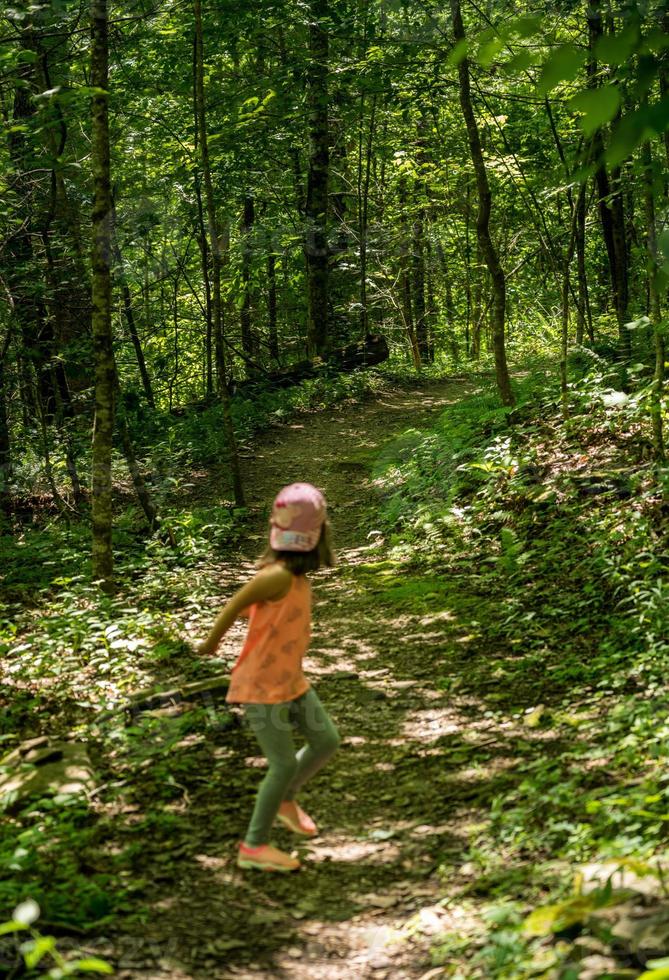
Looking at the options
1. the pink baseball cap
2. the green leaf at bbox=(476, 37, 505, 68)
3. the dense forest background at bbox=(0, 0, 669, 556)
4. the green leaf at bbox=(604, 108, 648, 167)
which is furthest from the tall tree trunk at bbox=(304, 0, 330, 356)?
the green leaf at bbox=(604, 108, 648, 167)

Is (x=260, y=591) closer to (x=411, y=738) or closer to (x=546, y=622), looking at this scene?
(x=411, y=738)

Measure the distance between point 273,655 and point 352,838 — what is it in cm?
109

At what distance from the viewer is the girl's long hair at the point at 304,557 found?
3977 millimetres

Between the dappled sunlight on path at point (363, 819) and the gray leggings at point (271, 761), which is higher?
the gray leggings at point (271, 761)

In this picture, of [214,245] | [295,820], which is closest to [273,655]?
[295,820]

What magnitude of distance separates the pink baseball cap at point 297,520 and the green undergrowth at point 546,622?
1565mm

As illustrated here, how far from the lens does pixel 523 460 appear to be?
880cm

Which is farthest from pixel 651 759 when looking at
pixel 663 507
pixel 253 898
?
pixel 663 507

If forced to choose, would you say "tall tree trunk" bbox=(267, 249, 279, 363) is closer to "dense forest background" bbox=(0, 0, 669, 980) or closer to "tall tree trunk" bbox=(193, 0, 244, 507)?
"dense forest background" bbox=(0, 0, 669, 980)

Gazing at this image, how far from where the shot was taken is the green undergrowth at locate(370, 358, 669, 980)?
3.19 m

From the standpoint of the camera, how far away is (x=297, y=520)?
12.9ft

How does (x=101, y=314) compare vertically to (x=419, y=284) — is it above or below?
below

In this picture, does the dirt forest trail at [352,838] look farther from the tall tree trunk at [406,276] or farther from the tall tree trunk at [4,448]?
the tall tree trunk at [406,276]

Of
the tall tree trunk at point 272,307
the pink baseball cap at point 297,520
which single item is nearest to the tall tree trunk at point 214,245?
the pink baseball cap at point 297,520
